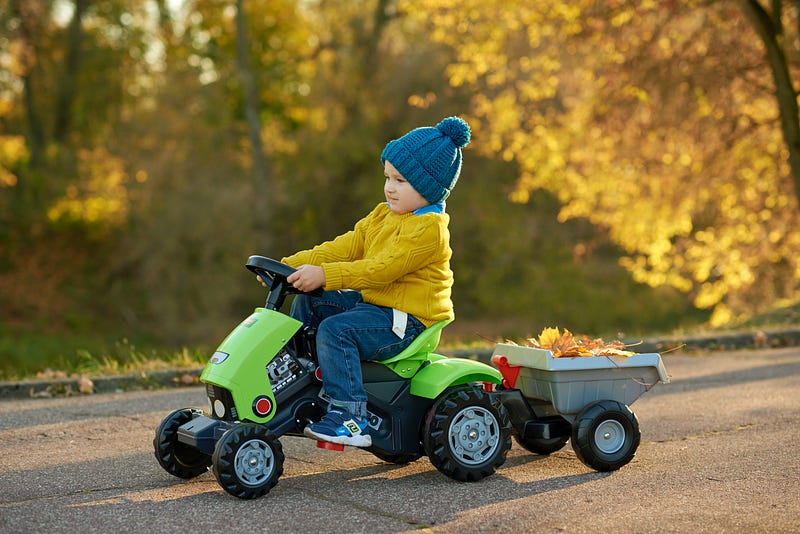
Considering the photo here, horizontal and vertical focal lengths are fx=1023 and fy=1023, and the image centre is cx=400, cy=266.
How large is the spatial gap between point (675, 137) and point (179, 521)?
12.6 metres

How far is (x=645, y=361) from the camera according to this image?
552 centimetres

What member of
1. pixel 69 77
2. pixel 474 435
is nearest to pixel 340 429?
pixel 474 435

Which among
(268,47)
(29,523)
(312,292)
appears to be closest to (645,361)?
(312,292)

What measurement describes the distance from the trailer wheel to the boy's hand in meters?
1.57

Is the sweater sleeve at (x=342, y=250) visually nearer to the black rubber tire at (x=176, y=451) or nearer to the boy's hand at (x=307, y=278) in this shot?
the boy's hand at (x=307, y=278)

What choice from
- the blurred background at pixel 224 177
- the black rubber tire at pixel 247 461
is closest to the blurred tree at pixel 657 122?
the blurred background at pixel 224 177

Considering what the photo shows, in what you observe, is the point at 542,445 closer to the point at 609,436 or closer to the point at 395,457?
the point at 609,436

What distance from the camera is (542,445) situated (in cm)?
582

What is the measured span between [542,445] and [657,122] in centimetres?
1035

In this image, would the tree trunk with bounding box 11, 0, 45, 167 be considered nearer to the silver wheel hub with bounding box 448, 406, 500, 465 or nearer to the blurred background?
the blurred background

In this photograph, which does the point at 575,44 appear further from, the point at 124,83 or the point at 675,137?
the point at 124,83

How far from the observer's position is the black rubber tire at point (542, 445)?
5.79 m

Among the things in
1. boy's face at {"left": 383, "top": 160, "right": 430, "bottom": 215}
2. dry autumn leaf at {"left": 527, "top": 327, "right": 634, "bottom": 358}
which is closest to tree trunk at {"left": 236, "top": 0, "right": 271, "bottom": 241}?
dry autumn leaf at {"left": 527, "top": 327, "right": 634, "bottom": 358}

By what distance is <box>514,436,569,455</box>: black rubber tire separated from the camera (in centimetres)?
579
